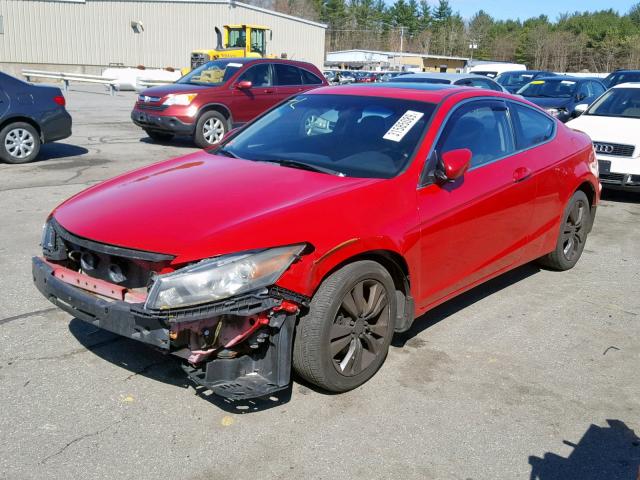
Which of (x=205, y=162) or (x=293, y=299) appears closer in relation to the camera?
(x=293, y=299)

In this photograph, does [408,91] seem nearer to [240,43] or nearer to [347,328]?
A: [347,328]

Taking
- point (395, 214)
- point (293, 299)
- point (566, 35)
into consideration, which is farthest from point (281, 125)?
point (566, 35)

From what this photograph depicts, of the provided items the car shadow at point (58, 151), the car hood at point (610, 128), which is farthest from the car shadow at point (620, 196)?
the car shadow at point (58, 151)

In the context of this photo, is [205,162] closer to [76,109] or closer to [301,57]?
[76,109]

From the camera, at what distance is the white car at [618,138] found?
8.68 metres

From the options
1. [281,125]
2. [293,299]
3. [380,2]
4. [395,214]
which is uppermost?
[380,2]

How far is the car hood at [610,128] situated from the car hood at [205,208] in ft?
20.7

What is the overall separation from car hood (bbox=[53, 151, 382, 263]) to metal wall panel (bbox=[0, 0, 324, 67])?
43.8 metres

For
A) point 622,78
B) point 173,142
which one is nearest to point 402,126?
point 173,142

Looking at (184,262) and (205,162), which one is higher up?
(205,162)

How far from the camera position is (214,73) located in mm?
13695

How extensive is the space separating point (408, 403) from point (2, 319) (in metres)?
2.81

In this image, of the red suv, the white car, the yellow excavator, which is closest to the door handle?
the white car

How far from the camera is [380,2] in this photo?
138500 millimetres
